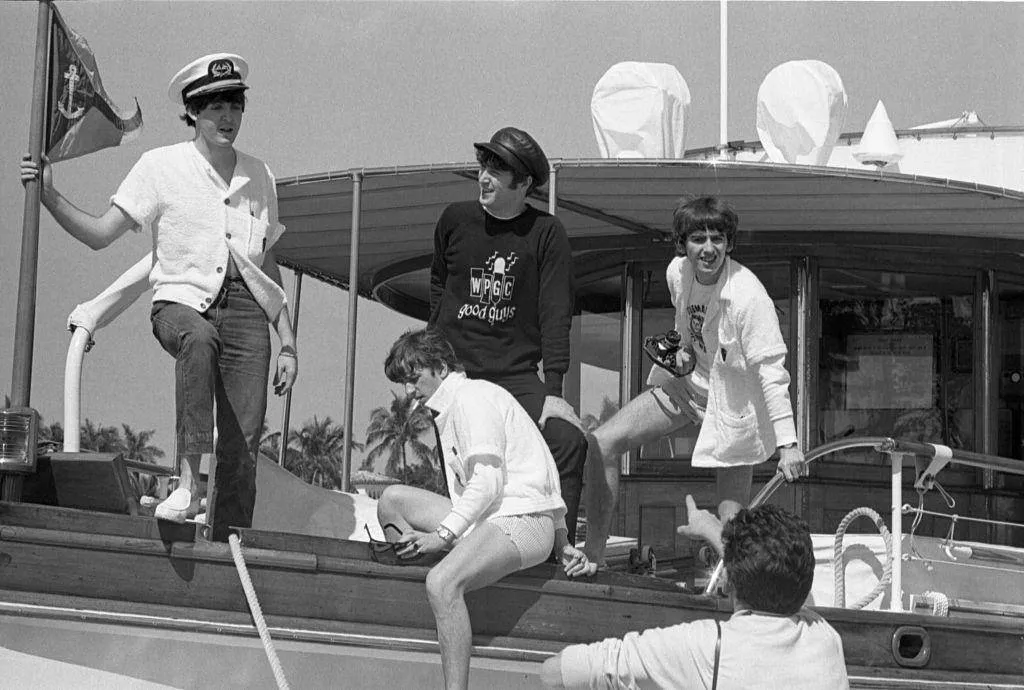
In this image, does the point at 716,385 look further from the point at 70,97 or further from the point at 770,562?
the point at 70,97

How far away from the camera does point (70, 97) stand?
4598mm

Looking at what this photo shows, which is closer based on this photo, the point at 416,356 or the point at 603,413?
the point at 416,356

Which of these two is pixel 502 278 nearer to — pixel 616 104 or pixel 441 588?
pixel 441 588

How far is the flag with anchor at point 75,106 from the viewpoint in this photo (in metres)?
4.47

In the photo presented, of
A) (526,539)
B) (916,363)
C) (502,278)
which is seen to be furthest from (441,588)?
(916,363)

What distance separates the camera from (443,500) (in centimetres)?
449

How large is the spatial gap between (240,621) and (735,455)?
1.96 metres

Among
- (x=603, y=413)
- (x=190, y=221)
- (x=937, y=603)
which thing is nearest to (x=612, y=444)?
(x=937, y=603)

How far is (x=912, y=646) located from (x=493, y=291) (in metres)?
2.02

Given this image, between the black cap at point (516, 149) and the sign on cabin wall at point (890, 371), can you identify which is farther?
the sign on cabin wall at point (890, 371)

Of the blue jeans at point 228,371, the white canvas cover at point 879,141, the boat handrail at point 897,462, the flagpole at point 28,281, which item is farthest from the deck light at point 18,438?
the white canvas cover at point 879,141

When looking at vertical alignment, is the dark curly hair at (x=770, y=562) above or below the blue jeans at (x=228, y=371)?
below

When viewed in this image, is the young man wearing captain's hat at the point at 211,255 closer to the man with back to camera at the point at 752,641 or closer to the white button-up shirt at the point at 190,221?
the white button-up shirt at the point at 190,221

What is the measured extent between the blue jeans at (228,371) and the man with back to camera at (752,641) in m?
1.72
